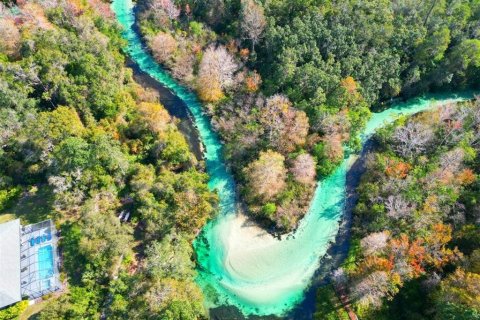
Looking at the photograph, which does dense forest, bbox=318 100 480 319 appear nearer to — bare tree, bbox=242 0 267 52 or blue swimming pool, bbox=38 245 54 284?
bare tree, bbox=242 0 267 52

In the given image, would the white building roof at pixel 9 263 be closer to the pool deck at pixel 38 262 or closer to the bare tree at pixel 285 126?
the pool deck at pixel 38 262

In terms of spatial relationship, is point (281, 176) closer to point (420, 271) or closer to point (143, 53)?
point (420, 271)

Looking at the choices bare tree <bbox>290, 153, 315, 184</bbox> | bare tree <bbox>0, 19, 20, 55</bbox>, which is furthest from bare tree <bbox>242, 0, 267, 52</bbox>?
bare tree <bbox>0, 19, 20, 55</bbox>

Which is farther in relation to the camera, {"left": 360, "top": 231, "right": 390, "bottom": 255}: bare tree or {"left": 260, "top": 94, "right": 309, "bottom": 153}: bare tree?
{"left": 260, "top": 94, "right": 309, "bottom": 153}: bare tree

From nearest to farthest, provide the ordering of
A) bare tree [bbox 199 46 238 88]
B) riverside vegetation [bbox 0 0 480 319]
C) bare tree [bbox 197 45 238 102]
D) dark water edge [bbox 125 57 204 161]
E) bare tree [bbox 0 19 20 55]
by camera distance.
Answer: riverside vegetation [bbox 0 0 480 319] → bare tree [bbox 0 19 20 55] → dark water edge [bbox 125 57 204 161] → bare tree [bbox 197 45 238 102] → bare tree [bbox 199 46 238 88]

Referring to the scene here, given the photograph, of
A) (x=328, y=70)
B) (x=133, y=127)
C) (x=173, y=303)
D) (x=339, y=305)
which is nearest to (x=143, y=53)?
(x=133, y=127)
